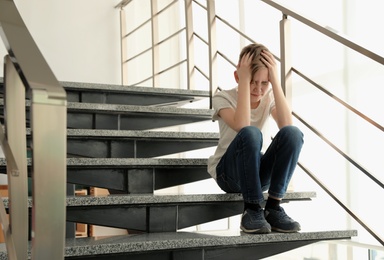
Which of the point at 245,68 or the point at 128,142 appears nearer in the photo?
the point at 245,68

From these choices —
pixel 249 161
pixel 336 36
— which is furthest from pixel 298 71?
pixel 249 161

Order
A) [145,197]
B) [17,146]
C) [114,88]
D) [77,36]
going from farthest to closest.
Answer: [77,36] < [114,88] < [145,197] < [17,146]

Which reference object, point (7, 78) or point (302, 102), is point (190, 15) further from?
point (7, 78)

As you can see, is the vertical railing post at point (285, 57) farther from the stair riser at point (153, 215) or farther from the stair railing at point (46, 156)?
the stair railing at point (46, 156)

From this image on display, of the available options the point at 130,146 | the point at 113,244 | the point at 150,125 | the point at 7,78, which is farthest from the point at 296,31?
the point at 7,78

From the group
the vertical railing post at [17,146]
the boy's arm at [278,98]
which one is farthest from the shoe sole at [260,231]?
the vertical railing post at [17,146]

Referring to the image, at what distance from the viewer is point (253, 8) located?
472cm

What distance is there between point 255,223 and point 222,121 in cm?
48

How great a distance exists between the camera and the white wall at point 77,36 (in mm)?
5215

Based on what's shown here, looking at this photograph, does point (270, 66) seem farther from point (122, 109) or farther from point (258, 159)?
point (122, 109)

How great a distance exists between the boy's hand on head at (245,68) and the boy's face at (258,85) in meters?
0.03

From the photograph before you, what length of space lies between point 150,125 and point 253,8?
2.39m

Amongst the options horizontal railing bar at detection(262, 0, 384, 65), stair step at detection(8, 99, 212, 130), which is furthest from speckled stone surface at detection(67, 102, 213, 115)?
horizontal railing bar at detection(262, 0, 384, 65)

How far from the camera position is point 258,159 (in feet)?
6.20
